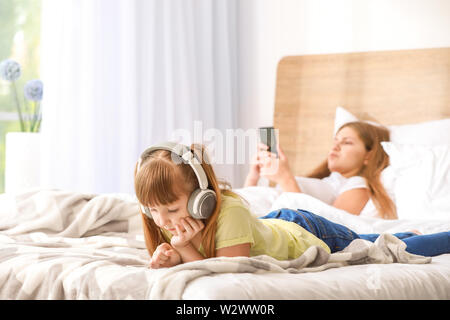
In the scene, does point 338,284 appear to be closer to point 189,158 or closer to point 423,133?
point 189,158

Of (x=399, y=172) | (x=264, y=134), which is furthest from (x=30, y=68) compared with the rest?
(x=399, y=172)

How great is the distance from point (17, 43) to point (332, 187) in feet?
6.75

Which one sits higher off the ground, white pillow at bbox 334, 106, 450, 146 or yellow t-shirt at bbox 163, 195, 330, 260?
white pillow at bbox 334, 106, 450, 146

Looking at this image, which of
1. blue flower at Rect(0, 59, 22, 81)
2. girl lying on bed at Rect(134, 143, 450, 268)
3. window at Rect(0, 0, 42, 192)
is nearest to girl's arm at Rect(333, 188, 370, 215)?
girl lying on bed at Rect(134, 143, 450, 268)

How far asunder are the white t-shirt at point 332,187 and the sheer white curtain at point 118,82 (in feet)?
2.85

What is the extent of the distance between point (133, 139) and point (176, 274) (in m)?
1.83

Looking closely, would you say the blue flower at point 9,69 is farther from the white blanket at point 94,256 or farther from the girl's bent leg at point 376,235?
the girl's bent leg at point 376,235

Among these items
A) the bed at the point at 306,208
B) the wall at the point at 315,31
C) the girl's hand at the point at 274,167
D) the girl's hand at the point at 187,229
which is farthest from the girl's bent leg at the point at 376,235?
the wall at the point at 315,31

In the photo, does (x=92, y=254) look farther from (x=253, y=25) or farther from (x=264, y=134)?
(x=253, y=25)

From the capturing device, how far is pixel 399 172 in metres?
2.17

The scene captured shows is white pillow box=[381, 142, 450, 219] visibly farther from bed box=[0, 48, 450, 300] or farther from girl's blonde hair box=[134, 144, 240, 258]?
girl's blonde hair box=[134, 144, 240, 258]

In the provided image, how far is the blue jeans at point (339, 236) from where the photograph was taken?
143cm

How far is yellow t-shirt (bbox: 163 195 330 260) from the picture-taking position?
1.17 metres

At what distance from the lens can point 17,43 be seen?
333 cm
